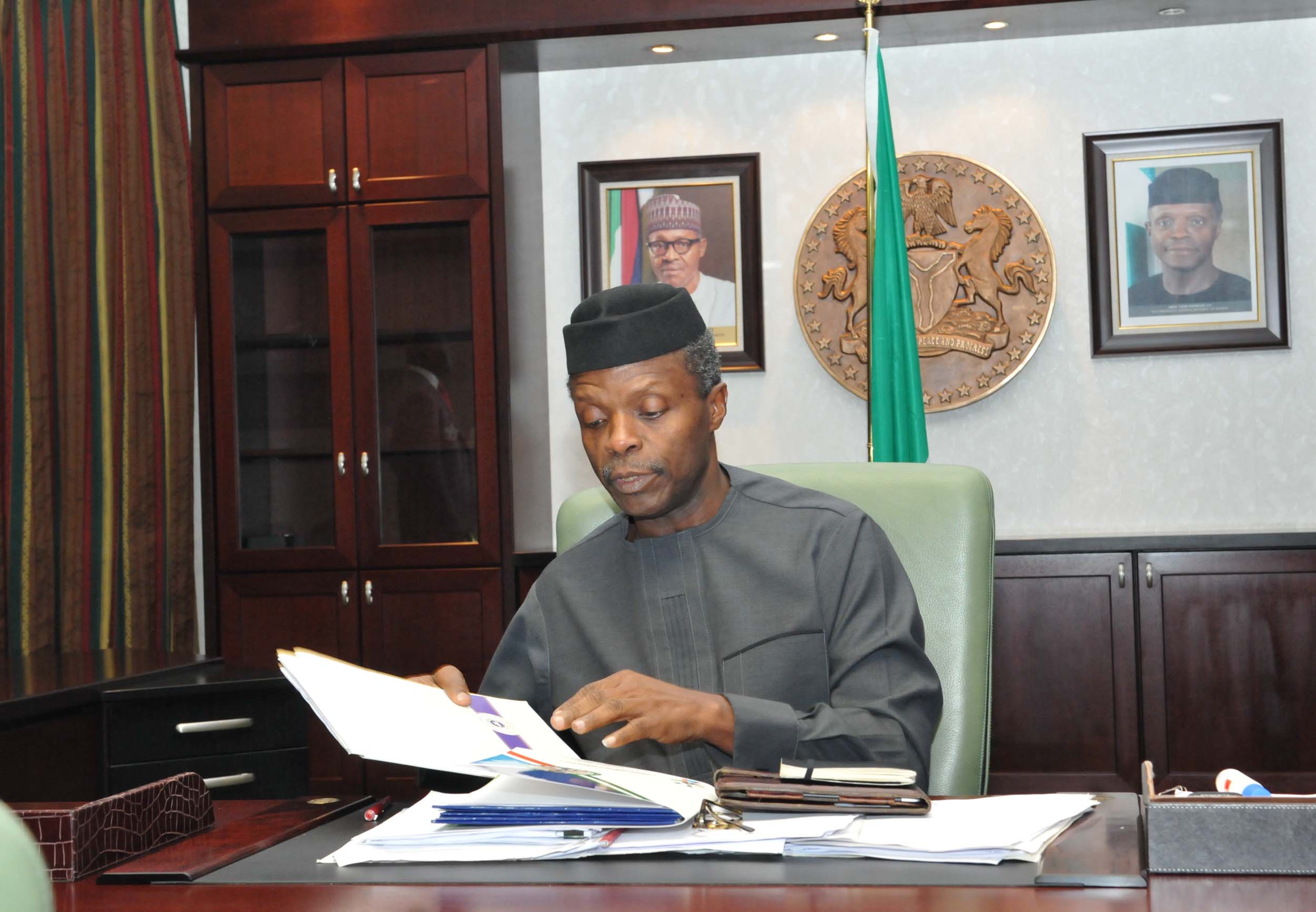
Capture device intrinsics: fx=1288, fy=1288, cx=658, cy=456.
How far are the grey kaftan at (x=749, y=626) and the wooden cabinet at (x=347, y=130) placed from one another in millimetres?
2093

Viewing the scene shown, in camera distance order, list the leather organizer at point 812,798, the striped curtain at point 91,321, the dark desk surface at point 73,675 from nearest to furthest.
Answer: the leather organizer at point 812,798 → the dark desk surface at point 73,675 → the striped curtain at point 91,321

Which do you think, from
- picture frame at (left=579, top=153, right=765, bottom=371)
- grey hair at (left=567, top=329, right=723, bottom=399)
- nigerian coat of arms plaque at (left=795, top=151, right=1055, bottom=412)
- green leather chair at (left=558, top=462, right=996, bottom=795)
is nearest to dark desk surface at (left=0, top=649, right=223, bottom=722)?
grey hair at (left=567, top=329, right=723, bottom=399)

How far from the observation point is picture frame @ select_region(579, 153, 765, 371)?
3986mm

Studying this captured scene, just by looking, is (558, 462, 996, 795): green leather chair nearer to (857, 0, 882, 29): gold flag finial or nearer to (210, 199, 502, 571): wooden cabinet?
(857, 0, 882, 29): gold flag finial

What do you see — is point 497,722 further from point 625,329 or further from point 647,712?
point 625,329

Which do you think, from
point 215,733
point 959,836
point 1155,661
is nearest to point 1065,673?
point 1155,661

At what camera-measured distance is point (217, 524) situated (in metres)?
3.73

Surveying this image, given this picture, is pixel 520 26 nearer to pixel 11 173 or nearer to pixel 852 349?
pixel 852 349

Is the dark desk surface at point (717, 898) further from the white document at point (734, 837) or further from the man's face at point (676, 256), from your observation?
the man's face at point (676, 256)

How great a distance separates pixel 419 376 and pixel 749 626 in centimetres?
220

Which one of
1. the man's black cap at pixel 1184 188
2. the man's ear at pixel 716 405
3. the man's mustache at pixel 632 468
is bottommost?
the man's mustache at pixel 632 468

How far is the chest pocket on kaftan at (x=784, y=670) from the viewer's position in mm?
1617

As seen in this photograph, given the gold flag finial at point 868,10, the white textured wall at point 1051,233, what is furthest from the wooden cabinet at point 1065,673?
the gold flag finial at point 868,10

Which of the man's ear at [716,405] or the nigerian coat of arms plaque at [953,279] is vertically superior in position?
the nigerian coat of arms plaque at [953,279]
